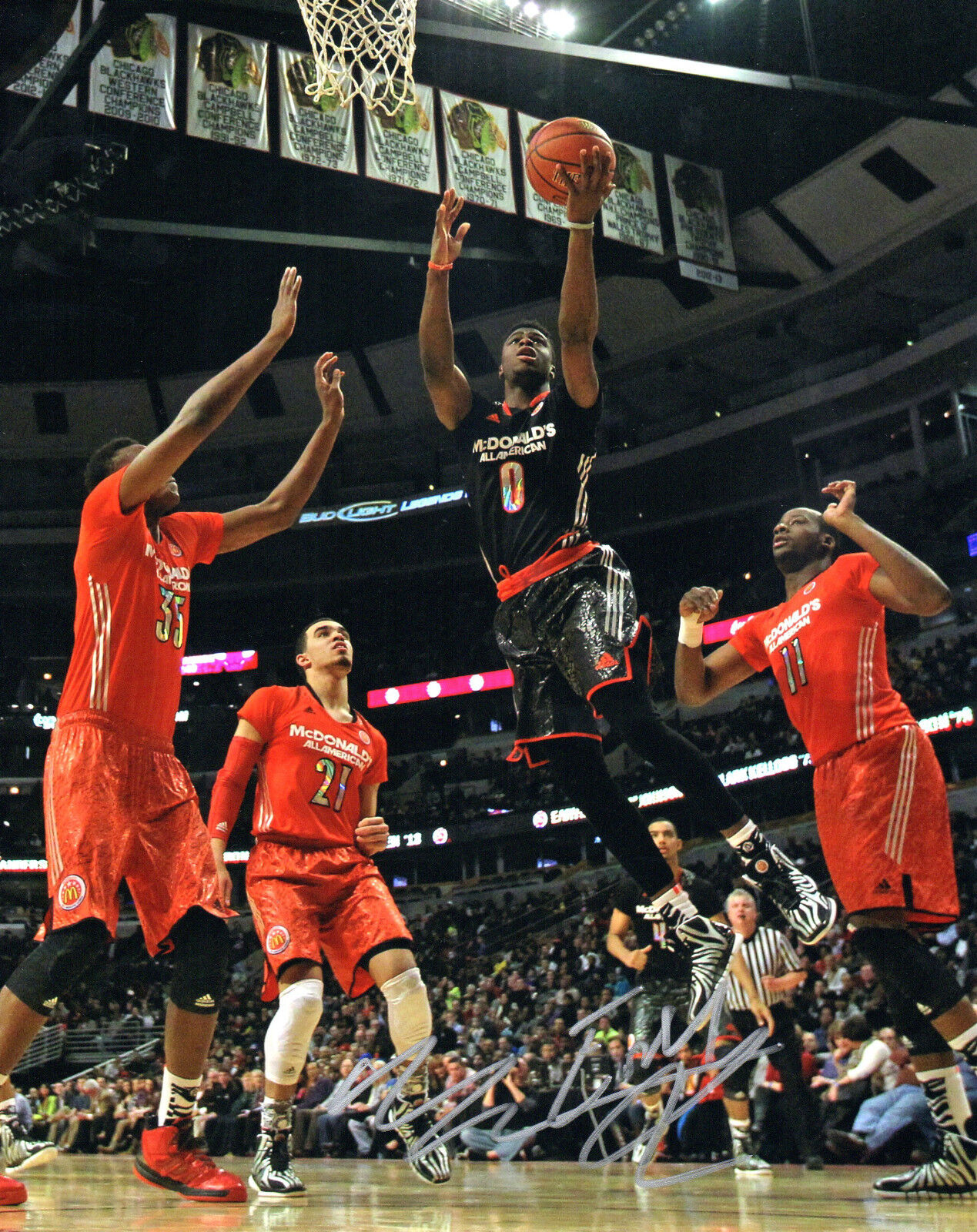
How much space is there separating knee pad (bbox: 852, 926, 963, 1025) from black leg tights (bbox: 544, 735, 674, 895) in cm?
81

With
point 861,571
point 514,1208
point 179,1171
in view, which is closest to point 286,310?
point 861,571

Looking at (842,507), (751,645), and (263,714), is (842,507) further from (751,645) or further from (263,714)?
(263,714)

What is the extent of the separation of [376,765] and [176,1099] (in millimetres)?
1976

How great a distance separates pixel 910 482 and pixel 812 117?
25.8ft

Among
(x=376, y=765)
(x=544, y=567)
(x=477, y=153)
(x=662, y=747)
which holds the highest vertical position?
(x=477, y=153)

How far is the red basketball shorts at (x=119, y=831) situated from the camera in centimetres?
368

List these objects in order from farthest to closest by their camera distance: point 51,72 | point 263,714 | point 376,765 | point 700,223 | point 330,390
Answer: point 700,223 → point 51,72 → point 376,765 → point 263,714 → point 330,390

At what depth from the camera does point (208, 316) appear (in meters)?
24.2

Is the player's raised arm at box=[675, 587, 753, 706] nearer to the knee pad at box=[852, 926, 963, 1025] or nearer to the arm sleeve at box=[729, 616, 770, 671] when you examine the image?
the arm sleeve at box=[729, 616, 770, 671]

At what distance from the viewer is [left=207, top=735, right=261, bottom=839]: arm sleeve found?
17.5ft

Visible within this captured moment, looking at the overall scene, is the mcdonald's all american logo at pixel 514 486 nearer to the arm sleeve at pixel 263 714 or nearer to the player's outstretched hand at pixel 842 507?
the player's outstretched hand at pixel 842 507

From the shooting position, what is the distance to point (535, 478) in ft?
15.0

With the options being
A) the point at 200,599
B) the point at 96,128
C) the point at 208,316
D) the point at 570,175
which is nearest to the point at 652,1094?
the point at 570,175

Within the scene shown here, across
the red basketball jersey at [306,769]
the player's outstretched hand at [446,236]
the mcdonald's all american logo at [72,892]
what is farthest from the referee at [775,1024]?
the player's outstretched hand at [446,236]
